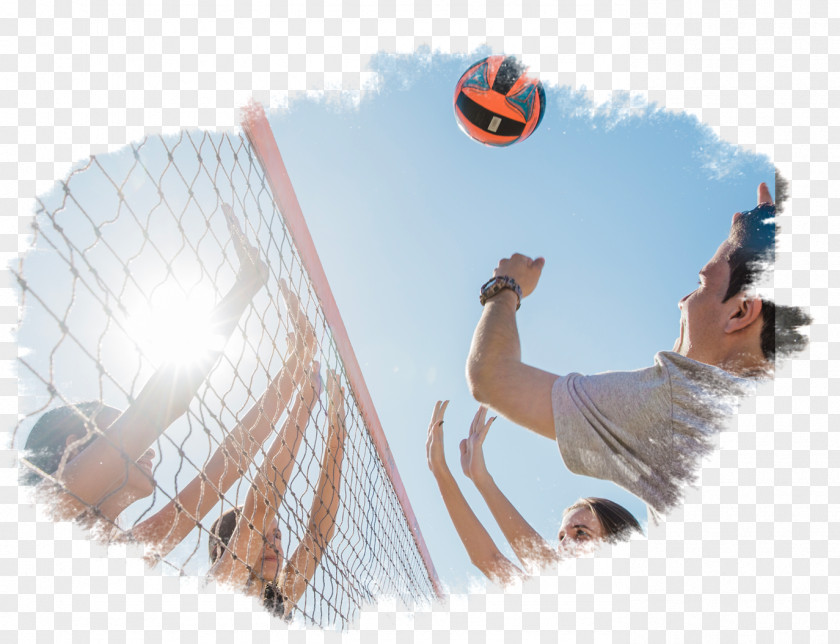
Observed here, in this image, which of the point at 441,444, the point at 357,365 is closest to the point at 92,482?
the point at 441,444

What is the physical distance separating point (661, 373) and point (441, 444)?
6.21 feet

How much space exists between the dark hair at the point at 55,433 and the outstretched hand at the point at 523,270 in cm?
144

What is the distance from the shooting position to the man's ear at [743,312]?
4.76 ft

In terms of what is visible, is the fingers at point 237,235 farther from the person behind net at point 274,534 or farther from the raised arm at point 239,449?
the person behind net at point 274,534

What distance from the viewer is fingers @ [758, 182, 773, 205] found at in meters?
1.71

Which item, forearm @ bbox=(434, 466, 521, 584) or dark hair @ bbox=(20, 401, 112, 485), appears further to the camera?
forearm @ bbox=(434, 466, 521, 584)

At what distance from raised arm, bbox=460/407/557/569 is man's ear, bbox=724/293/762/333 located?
98 cm

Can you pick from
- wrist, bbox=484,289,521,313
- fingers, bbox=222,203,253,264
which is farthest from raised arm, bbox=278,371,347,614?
wrist, bbox=484,289,521,313

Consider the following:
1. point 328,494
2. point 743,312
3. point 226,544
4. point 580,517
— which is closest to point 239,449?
point 226,544

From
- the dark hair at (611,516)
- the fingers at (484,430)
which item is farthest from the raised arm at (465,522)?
the dark hair at (611,516)

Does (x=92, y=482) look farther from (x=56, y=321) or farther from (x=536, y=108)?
(x=536, y=108)

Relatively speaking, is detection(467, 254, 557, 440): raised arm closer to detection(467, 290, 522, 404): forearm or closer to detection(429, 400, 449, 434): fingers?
detection(467, 290, 522, 404): forearm

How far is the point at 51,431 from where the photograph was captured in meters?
1.73

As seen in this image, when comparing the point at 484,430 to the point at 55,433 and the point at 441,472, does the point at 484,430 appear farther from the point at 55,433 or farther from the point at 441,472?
the point at 55,433
